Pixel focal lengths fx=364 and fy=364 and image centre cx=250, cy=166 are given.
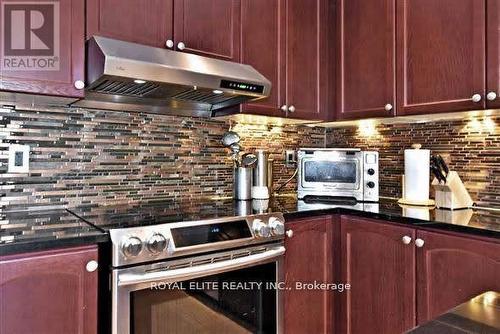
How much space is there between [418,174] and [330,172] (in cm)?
50

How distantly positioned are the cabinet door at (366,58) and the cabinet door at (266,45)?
40 cm

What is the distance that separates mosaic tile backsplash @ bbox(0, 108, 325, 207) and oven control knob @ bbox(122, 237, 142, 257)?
657 mm

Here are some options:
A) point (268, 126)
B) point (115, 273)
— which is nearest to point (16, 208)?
point (115, 273)

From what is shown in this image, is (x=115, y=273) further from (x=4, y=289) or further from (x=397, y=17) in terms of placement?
(x=397, y=17)

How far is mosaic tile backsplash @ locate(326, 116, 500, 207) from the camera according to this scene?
185 centimetres

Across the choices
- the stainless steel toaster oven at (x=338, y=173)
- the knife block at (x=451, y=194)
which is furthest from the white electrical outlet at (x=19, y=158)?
the knife block at (x=451, y=194)

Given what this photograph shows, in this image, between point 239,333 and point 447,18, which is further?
point 447,18

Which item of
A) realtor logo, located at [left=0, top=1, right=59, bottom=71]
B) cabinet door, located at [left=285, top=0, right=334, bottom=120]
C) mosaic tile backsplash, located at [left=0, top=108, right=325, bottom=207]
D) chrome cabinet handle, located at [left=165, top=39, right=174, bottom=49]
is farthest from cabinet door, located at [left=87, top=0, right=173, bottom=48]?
cabinet door, located at [left=285, top=0, right=334, bottom=120]

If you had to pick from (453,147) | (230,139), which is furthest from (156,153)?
(453,147)

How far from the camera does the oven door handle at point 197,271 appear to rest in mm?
1178

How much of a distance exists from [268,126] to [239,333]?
1261 millimetres

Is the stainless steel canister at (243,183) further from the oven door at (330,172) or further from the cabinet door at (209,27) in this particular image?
the cabinet door at (209,27)

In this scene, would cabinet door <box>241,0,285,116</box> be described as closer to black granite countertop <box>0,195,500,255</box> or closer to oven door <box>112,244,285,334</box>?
black granite countertop <box>0,195,500,255</box>

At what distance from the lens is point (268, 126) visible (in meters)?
2.32
